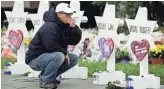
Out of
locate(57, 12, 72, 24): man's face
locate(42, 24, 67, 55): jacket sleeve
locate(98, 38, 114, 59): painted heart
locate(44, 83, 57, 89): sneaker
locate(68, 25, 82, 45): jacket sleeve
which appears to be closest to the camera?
locate(42, 24, 67, 55): jacket sleeve

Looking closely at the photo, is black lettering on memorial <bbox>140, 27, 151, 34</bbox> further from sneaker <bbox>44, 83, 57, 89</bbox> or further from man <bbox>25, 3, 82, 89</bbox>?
sneaker <bbox>44, 83, 57, 89</bbox>

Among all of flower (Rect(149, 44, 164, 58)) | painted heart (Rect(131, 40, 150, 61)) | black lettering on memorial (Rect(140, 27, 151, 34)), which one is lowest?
flower (Rect(149, 44, 164, 58))

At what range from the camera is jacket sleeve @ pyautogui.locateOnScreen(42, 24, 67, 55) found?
639cm

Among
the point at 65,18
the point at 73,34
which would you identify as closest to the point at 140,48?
the point at 73,34

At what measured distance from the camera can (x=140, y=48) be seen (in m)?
6.67

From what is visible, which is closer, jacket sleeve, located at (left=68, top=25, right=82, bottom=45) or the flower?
jacket sleeve, located at (left=68, top=25, right=82, bottom=45)

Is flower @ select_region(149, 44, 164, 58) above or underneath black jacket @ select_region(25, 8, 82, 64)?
underneath

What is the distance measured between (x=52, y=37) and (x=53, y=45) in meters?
0.11

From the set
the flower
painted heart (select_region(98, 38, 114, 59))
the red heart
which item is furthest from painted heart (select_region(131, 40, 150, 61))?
the flower

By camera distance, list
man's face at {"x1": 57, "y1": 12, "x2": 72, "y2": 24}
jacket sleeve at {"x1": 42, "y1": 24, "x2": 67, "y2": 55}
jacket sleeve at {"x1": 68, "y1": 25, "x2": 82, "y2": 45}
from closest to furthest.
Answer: jacket sleeve at {"x1": 42, "y1": 24, "x2": 67, "y2": 55} < man's face at {"x1": 57, "y1": 12, "x2": 72, "y2": 24} < jacket sleeve at {"x1": 68, "y1": 25, "x2": 82, "y2": 45}

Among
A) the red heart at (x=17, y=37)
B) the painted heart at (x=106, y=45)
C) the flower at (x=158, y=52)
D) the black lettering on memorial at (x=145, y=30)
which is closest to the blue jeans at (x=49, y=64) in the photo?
the painted heart at (x=106, y=45)

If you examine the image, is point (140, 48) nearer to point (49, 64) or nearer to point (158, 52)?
point (49, 64)

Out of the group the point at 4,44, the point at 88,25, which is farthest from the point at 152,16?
the point at 4,44

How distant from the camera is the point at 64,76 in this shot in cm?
784
